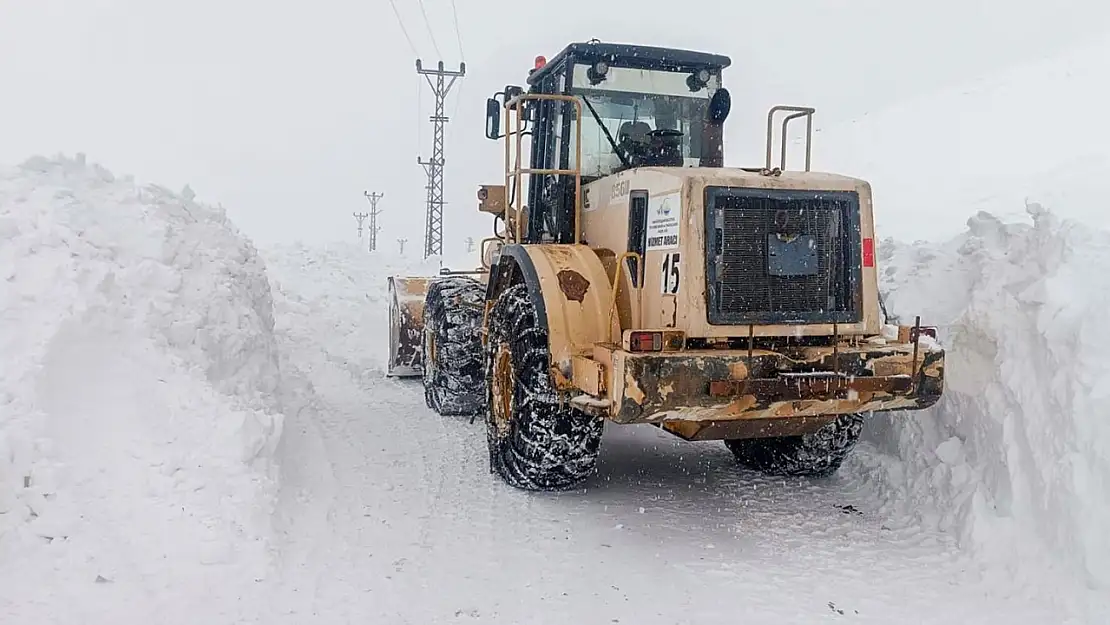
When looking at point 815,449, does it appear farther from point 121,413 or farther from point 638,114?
point 121,413

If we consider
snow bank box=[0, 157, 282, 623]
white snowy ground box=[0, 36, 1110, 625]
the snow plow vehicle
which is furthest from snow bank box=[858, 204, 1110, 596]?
snow bank box=[0, 157, 282, 623]

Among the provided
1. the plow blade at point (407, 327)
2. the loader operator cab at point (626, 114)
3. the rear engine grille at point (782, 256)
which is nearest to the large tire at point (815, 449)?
the rear engine grille at point (782, 256)

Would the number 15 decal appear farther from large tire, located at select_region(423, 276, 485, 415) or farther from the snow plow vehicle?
large tire, located at select_region(423, 276, 485, 415)

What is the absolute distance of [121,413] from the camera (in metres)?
5.12

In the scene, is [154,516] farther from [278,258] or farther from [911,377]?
[278,258]

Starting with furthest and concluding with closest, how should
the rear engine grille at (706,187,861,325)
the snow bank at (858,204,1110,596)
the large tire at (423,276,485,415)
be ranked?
the large tire at (423,276,485,415)
the rear engine grille at (706,187,861,325)
the snow bank at (858,204,1110,596)

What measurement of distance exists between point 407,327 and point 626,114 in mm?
4704

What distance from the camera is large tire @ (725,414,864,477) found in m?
6.35

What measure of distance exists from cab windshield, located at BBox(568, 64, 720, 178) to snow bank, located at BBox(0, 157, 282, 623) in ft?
9.34

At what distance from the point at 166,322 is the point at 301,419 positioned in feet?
4.73

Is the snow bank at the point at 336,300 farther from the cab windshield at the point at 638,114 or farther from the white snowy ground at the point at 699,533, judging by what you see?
the cab windshield at the point at 638,114

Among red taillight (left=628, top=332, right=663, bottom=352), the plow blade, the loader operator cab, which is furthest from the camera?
the plow blade

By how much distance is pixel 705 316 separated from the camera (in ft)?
17.0

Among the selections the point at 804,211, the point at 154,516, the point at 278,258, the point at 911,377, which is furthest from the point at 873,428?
the point at 278,258
